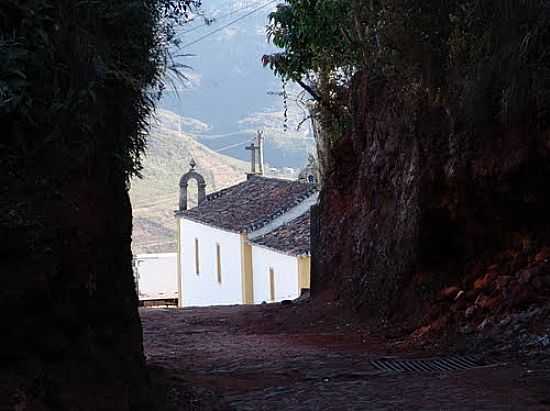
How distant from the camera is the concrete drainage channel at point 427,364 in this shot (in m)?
8.00

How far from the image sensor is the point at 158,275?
5169 cm

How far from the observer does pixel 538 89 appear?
870 cm

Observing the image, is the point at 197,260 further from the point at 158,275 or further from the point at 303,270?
the point at 303,270

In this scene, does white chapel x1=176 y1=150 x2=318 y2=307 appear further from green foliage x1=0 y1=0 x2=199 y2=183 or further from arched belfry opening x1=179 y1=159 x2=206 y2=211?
green foliage x1=0 y1=0 x2=199 y2=183

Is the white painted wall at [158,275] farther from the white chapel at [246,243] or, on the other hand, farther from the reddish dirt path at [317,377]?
the reddish dirt path at [317,377]

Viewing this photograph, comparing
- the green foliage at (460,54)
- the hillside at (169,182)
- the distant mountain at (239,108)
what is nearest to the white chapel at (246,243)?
the hillside at (169,182)

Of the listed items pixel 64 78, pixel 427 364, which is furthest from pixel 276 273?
pixel 64 78

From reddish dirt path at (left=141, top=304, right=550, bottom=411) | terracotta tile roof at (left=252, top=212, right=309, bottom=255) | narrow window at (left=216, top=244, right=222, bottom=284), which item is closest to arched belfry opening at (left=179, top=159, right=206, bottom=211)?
narrow window at (left=216, top=244, right=222, bottom=284)

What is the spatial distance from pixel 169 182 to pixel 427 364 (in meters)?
44.1

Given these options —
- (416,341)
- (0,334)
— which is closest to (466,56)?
(416,341)

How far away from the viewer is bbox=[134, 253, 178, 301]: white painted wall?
166ft

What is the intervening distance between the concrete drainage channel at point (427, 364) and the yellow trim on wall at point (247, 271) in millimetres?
25167

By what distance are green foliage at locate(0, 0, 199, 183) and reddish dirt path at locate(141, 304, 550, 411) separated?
2106mm

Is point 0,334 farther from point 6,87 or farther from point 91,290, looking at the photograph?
point 6,87
